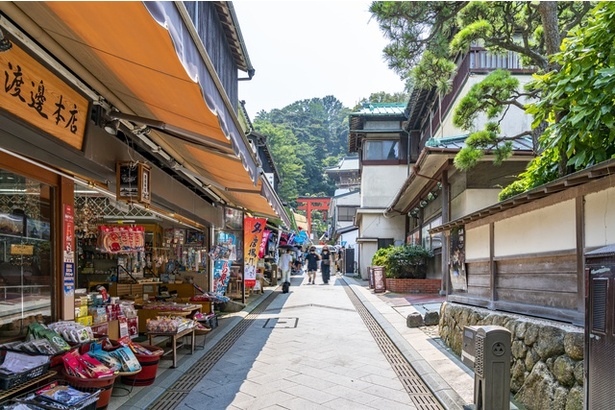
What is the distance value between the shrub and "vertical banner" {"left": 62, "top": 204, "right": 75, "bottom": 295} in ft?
43.7

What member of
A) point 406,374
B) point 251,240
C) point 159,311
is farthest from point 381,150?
point 406,374

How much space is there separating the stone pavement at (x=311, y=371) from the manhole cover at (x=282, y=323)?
0.02m

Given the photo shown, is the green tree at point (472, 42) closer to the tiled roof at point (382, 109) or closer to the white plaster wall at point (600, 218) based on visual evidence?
the white plaster wall at point (600, 218)

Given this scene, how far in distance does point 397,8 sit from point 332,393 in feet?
22.3

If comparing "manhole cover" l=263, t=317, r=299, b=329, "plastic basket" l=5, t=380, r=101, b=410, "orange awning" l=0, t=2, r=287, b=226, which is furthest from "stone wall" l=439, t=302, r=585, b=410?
"manhole cover" l=263, t=317, r=299, b=329

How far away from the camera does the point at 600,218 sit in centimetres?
397

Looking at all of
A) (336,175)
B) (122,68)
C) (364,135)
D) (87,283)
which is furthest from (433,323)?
(336,175)

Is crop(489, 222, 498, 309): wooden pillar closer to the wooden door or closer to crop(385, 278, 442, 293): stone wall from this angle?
the wooden door

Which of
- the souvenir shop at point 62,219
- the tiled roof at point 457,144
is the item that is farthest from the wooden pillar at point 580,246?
the tiled roof at point 457,144

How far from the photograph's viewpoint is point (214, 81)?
379cm

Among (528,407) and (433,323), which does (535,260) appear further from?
(433,323)

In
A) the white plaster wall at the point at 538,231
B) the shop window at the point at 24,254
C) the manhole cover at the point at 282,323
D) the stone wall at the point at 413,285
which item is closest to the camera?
the white plaster wall at the point at 538,231

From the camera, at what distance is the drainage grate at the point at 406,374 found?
5.23 m

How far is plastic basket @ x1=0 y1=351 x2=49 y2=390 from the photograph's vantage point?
3.73 metres
